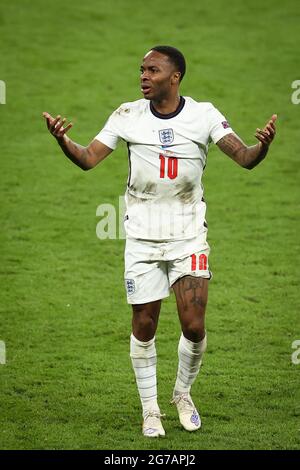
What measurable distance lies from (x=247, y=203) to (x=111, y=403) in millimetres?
5809

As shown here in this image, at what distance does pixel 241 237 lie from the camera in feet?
42.0

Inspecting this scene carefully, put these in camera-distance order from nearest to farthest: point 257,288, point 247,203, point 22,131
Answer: point 257,288, point 247,203, point 22,131

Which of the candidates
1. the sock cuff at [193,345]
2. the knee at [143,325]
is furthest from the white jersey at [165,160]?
the sock cuff at [193,345]

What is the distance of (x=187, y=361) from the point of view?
7949mm

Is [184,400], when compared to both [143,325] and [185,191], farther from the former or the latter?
[185,191]

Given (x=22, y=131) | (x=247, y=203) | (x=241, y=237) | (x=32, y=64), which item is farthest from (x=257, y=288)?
(x=32, y=64)

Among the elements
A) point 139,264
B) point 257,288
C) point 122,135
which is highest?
point 122,135

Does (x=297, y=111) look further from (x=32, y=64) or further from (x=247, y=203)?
(x=32, y=64)

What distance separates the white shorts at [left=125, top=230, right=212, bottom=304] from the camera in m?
7.68

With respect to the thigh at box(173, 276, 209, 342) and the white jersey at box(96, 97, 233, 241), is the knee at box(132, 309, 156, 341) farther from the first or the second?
the white jersey at box(96, 97, 233, 241)

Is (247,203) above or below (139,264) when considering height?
below

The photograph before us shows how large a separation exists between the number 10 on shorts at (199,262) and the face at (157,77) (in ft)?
3.72
